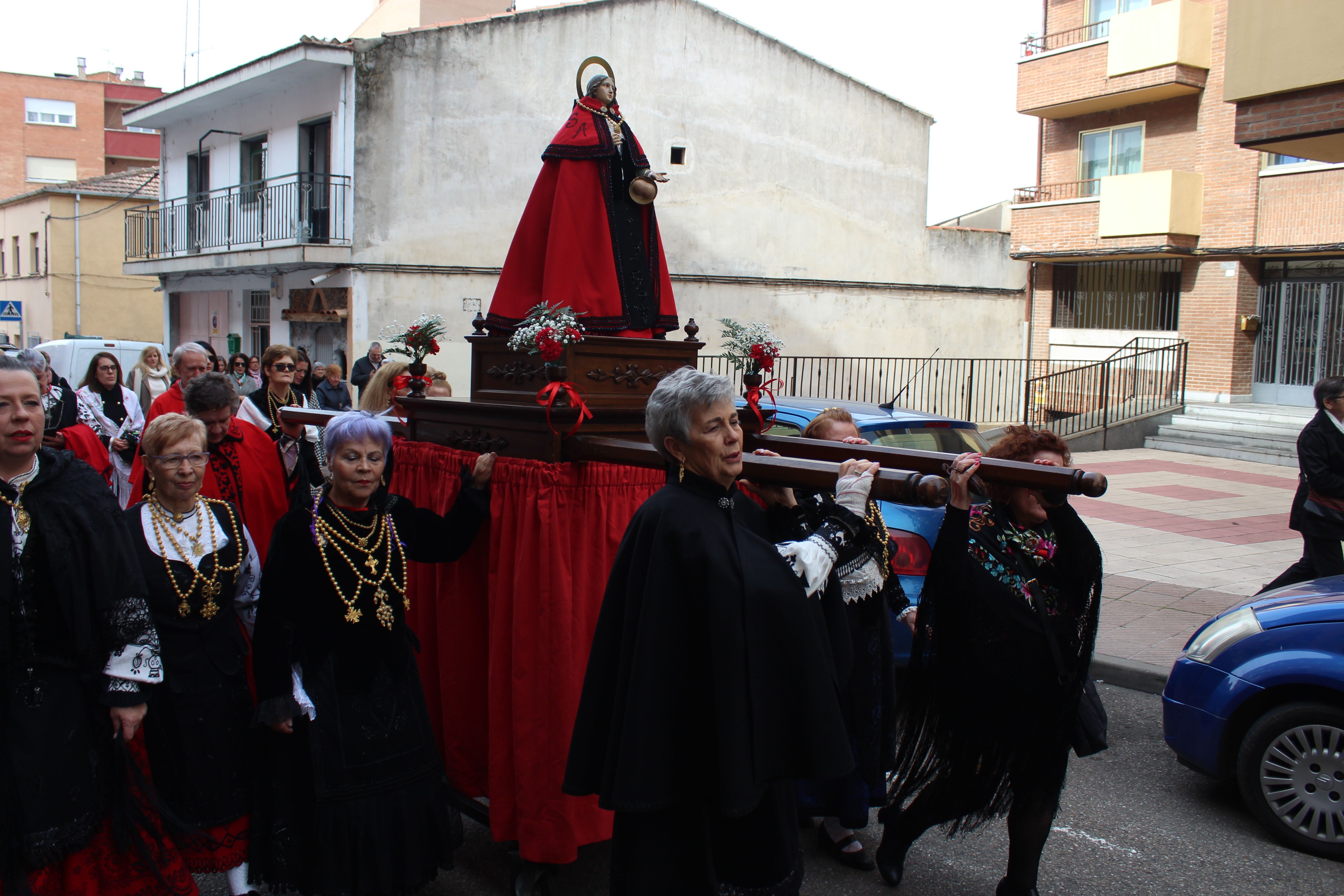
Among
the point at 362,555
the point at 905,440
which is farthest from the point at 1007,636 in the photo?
the point at 905,440

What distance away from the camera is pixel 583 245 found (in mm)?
4078

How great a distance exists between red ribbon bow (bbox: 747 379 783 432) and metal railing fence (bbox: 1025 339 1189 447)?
13.6 metres

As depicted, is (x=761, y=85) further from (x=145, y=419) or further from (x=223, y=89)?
(x=145, y=419)

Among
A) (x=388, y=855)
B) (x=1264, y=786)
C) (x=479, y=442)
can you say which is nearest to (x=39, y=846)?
(x=388, y=855)

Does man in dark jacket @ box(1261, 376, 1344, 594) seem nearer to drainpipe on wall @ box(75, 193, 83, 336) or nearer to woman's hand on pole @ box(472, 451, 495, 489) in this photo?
woman's hand on pole @ box(472, 451, 495, 489)

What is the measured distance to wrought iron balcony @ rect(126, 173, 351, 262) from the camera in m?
18.4

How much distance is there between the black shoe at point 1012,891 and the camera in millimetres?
3434

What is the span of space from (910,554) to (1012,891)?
7.13ft

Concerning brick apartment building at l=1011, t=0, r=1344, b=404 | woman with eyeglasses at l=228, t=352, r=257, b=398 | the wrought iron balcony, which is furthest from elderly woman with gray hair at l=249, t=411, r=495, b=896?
brick apartment building at l=1011, t=0, r=1344, b=404

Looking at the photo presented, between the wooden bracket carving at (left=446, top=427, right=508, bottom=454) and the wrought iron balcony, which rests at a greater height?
the wrought iron balcony

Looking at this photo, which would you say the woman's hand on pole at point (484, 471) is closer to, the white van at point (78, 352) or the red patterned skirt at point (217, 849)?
the red patterned skirt at point (217, 849)

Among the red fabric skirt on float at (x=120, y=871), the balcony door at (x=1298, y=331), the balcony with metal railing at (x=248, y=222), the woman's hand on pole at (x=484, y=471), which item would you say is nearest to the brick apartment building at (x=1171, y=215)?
the balcony door at (x=1298, y=331)

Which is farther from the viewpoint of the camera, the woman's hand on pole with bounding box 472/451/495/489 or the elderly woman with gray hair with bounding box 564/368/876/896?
the woman's hand on pole with bounding box 472/451/495/489

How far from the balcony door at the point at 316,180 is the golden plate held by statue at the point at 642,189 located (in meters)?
15.6
